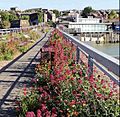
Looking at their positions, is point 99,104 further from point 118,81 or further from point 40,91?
point 40,91

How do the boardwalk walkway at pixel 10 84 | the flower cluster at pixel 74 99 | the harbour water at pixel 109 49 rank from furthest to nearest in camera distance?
1. the harbour water at pixel 109 49
2. the boardwalk walkway at pixel 10 84
3. the flower cluster at pixel 74 99

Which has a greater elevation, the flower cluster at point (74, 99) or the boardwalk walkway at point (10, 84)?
the flower cluster at point (74, 99)

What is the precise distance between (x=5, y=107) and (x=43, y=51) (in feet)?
15.3

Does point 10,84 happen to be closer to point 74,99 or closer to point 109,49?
point 74,99

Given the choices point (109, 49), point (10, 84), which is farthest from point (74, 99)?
point (109, 49)

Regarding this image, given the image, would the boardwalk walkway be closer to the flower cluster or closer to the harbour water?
the flower cluster

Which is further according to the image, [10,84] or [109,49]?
[109,49]

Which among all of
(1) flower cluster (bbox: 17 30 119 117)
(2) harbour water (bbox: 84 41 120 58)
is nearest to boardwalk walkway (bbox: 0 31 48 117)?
(1) flower cluster (bbox: 17 30 119 117)

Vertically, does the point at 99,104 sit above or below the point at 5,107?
above

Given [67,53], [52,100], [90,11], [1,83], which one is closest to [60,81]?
[52,100]

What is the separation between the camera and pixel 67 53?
38.3 feet

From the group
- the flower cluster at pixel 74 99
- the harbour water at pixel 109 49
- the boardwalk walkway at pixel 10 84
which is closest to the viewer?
the flower cluster at pixel 74 99

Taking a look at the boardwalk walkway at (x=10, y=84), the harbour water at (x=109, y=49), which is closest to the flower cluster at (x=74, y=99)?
the boardwalk walkway at (x=10, y=84)

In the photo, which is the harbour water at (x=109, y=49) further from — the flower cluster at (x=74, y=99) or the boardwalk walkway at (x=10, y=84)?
the flower cluster at (x=74, y=99)
